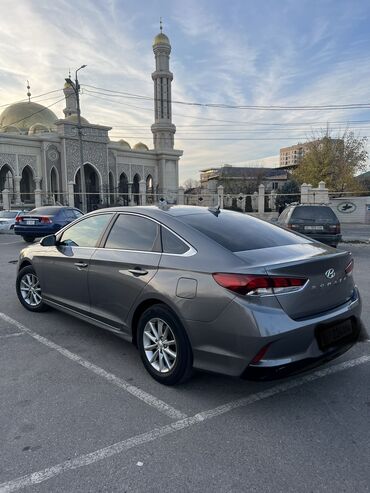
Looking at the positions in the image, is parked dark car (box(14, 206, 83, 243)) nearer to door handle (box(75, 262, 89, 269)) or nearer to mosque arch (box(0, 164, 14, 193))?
door handle (box(75, 262, 89, 269))

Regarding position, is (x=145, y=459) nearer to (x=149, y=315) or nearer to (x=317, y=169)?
(x=149, y=315)

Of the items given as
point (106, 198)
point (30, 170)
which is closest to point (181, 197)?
point (106, 198)

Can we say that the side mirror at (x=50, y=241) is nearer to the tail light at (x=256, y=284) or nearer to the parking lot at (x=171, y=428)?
the parking lot at (x=171, y=428)

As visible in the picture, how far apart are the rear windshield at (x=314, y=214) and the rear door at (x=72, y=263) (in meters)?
8.11

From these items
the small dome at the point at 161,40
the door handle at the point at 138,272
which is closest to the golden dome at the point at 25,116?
the small dome at the point at 161,40

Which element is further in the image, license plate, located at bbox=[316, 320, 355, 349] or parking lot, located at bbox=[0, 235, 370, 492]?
license plate, located at bbox=[316, 320, 355, 349]

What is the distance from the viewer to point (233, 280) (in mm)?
2889

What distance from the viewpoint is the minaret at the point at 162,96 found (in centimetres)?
5128

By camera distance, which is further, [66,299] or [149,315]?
[66,299]

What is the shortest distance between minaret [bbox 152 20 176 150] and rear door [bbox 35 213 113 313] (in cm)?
5033

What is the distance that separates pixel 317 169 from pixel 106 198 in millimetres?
23559

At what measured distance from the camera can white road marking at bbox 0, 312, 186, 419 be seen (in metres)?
3.04

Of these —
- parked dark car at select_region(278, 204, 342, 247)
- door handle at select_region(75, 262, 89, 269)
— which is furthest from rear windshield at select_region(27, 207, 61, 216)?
door handle at select_region(75, 262, 89, 269)

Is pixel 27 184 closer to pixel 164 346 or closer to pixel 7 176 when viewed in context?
pixel 7 176
